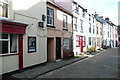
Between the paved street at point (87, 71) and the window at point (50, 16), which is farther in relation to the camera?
the window at point (50, 16)

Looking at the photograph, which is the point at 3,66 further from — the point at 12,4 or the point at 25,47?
the point at 12,4

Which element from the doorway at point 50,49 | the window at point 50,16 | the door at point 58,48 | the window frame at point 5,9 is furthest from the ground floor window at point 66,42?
the window frame at point 5,9

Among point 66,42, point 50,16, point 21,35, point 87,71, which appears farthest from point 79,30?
point 21,35

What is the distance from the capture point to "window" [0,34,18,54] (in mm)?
6383

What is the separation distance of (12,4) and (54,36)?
5.35 meters

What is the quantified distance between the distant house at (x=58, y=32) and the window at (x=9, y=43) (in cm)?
370

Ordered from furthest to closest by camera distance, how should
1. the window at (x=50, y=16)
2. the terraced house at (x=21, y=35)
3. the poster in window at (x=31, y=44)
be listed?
the window at (x=50, y=16) < the poster in window at (x=31, y=44) < the terraced house at (x=21, y=35)

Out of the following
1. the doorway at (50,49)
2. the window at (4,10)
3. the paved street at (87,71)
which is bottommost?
the paved street at (87,71)

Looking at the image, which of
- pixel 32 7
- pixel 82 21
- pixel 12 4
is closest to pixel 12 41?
pixel 12 4

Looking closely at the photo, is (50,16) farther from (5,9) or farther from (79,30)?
(79,30)

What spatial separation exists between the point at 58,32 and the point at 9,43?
20.0 feet

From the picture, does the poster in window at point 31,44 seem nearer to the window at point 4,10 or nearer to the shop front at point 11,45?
the shop front at point 11,45

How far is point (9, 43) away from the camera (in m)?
6.66

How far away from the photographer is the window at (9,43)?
6383 mm
